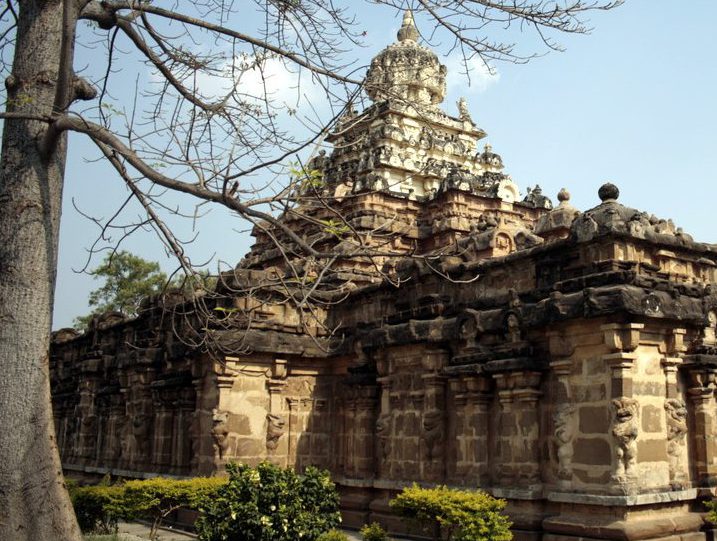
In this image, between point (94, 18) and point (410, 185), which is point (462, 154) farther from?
point (94, 18)

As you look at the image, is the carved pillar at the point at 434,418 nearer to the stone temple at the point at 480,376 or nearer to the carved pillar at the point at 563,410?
the stone temple at the point at 480,376

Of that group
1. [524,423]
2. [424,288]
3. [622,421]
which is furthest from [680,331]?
[424,288]

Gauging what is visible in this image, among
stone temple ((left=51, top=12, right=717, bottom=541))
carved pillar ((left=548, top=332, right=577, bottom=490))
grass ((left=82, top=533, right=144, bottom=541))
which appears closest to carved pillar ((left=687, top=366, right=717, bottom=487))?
stone temple ((left=51, top=12, right=717, bottom=541))

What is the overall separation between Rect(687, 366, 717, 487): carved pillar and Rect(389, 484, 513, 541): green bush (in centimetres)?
277

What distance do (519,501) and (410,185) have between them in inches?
597

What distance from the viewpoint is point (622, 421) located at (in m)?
9.31

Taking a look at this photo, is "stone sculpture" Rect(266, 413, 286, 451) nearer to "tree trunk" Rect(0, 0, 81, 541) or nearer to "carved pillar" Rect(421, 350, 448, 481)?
"carved pillar" Rect(421, 350, 448, 481)

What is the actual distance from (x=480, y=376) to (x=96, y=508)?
21.6 ft

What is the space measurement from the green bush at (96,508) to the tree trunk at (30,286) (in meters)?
5.70

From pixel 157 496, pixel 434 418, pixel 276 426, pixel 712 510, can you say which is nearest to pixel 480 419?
pixel 434 418

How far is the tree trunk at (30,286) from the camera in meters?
6.70

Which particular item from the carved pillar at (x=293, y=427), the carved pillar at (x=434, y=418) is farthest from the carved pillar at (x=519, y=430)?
the carved pillar at (x=293, y=427)

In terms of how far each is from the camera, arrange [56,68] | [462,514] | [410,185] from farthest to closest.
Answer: [410,185]
[462,514]
[56,68]

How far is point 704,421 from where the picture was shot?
1020 cm
